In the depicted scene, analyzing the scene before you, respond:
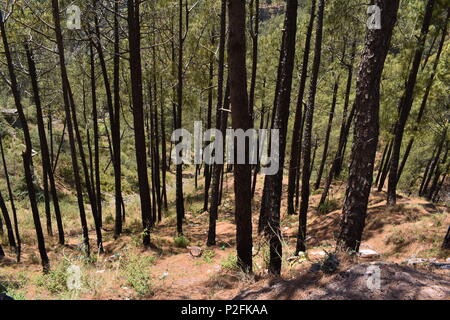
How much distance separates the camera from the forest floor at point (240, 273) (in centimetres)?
424

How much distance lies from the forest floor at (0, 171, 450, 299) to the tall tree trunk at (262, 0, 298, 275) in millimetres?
277

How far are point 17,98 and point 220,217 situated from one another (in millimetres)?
11405

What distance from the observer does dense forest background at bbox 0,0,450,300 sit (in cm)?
549

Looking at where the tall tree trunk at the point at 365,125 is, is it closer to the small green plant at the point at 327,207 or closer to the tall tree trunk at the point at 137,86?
the tall tree trunk at the point at 137,86

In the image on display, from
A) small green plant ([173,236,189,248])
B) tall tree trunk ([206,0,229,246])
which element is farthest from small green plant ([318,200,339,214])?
small green plant ([173,236,189,248])

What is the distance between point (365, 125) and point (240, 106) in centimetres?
219

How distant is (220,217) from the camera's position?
55.9ft

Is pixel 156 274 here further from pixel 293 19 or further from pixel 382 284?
pixel 293 19

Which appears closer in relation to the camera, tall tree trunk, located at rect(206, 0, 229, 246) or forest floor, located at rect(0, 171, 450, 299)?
forest floor, located at rect(0, 171, 450, 299)

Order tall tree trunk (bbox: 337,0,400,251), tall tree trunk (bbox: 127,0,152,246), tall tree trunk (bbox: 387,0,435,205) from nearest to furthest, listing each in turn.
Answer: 1. tall tree trunk (bbox: 337,0,400,251)
2. tall tree trunk (bbox: 127,0,152,246)
3. tall tree trunk (bbox: 387,0,435,205)

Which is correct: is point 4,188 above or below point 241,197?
below

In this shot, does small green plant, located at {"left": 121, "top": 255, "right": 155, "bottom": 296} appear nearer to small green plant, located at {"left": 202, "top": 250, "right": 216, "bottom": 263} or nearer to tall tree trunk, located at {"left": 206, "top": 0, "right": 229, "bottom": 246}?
small green plant, located at {"left": 202, "top": 250, "right": 216, "bottom": 263}
